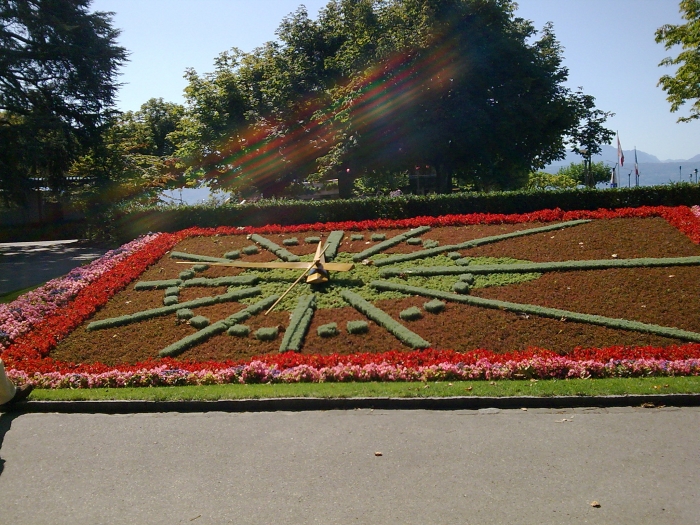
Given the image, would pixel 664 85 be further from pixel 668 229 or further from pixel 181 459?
pixel 181 459

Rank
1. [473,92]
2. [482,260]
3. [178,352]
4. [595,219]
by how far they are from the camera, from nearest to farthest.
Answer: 1. [178,352]
2. [482,260]
3. [595,219]
4. [473,92]

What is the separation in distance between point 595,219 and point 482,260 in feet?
12.6

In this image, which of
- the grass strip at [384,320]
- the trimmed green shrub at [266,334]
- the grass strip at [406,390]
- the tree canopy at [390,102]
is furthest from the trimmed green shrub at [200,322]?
the tree canopy at [390,102]

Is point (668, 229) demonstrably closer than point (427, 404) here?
No

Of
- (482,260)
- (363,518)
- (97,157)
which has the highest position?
A: (97,157)

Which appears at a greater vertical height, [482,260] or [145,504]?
[482,260]

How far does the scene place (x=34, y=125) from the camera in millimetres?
27156

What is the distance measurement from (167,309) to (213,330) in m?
1.61

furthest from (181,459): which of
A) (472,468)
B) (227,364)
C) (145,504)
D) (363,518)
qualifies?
(227,364)

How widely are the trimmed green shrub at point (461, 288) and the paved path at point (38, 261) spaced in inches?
422

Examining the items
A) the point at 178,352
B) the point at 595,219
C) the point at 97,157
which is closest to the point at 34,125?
the point at 97,157

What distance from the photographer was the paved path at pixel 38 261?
17.2m

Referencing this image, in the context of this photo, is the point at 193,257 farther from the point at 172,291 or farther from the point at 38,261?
the point at 38,261

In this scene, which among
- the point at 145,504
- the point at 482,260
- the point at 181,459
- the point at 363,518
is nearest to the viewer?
the point at 363,518
